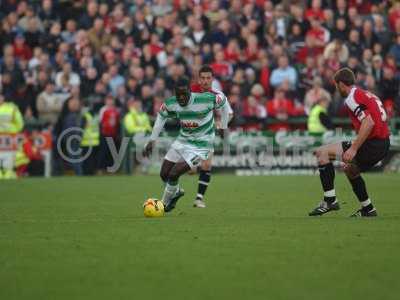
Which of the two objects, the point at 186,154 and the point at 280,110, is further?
the point at 280,110

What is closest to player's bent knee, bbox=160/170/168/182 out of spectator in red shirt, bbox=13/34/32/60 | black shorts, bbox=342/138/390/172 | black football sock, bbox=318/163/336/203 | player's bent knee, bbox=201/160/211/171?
player's bent knee, bbox=201/160/211/171

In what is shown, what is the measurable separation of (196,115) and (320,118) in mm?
10322

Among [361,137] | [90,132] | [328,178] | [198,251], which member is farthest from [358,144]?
[90,132]

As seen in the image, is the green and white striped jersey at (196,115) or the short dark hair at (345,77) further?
the green and white striped jersey at (196,115)

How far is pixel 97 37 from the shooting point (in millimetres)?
26219

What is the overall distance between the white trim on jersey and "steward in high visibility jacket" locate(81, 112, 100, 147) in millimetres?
13245

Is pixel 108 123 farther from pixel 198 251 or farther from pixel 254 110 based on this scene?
pixel 198 251

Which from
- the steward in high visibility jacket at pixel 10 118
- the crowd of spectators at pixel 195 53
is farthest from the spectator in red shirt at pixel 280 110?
the steward in high visibility jacket at pixel 10 118

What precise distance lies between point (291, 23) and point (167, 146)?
14.5 ft

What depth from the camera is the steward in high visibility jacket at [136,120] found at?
24828 millimetres

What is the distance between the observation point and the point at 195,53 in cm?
2547

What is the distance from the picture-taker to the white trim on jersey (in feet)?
41.1

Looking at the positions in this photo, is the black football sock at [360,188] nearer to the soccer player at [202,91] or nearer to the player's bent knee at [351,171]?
the player's bent knee at [351,171]

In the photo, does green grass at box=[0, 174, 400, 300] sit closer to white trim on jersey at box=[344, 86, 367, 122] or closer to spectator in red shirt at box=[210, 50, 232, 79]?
white trim on jersey at box=[344, 86, 367, 122]
